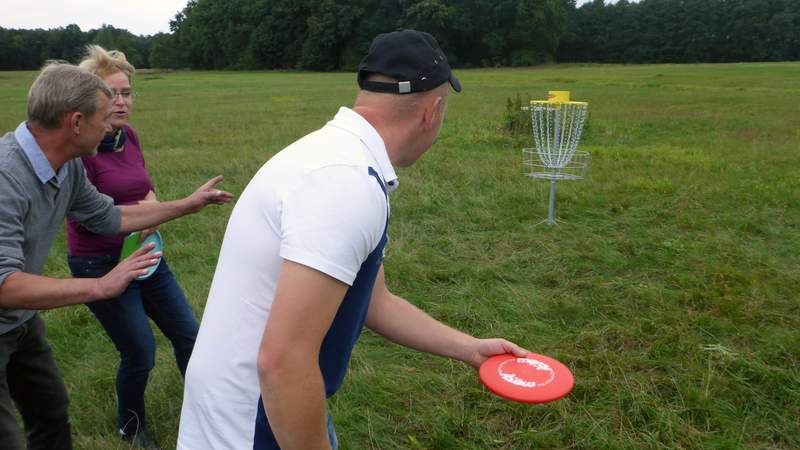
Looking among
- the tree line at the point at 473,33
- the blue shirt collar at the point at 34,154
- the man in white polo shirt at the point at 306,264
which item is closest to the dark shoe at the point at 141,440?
the blue shirt collar at the point at 34,154

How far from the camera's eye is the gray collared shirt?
2156 mm

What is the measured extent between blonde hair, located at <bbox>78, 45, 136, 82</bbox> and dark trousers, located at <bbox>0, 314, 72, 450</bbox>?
3.99 ft

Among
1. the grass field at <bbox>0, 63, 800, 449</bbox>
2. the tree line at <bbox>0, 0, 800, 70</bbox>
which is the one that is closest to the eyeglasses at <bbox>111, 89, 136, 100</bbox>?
the grass field at <bbox>0, 63, 800, 449</bbox>

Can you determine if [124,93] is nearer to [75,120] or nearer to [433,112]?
[75,120]

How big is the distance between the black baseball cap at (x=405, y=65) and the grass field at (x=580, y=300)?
2.25 m

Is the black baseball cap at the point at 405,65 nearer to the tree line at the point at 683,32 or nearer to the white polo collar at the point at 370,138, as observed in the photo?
the white polo collar at the point at 370,138

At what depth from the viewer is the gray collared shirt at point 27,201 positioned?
216 centimetres

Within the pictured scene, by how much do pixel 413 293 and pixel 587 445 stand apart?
2.25m

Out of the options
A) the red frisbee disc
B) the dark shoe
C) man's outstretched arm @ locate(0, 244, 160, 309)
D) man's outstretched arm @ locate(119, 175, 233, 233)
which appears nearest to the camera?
the red frisbee disc

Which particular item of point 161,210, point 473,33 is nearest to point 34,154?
point 161,210

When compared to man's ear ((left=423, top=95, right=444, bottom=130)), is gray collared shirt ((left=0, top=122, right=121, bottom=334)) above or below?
below

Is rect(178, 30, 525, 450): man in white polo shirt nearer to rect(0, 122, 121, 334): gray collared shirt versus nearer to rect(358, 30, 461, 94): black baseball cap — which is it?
rect(358, 30, 461, 94): black baseball cap

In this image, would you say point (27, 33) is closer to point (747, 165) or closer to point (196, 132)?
point (196, 132)

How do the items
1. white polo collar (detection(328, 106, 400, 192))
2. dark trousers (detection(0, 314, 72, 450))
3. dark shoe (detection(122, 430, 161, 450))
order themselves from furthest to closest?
dark shoe (detection(122, 430, 161, 450)), dark trousers (detection(0, 314, 72, 450)), white polo collar (detection(328, 106, 400, 192))
